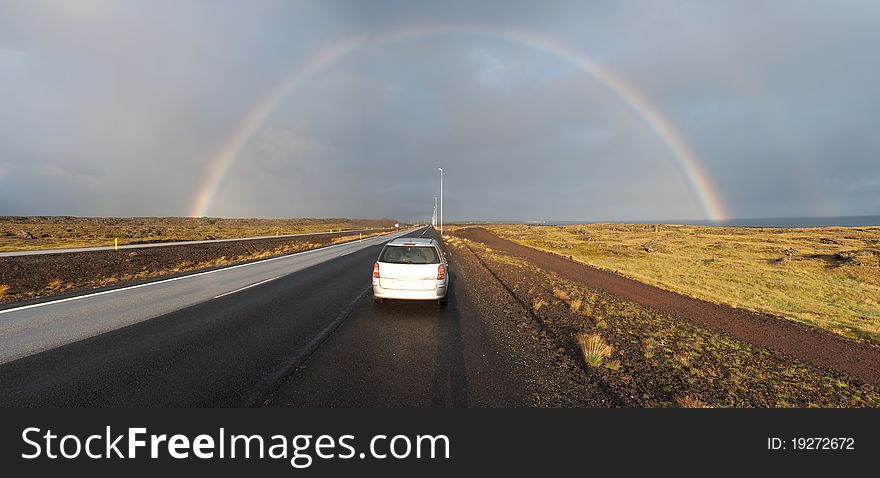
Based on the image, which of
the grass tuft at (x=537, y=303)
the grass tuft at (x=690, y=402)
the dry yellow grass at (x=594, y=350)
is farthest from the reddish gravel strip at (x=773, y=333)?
the dry yellow grass at (x=594, y=350)

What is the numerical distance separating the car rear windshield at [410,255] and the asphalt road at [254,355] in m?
1.25

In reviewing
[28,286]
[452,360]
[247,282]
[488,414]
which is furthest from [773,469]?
[28,286]

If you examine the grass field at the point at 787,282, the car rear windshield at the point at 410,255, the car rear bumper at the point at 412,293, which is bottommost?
the grass field at the point at 787,282

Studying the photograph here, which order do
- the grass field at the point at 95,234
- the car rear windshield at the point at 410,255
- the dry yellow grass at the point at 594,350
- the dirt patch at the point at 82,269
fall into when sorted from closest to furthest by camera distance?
the dry yellow grass at the point at 594,350 → the car rear windshield at the point at 410,255 → the dirt patch at the point at 82,269 → the grass field at the point at 95,234

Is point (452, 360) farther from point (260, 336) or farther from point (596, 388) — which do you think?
point (260, 336)

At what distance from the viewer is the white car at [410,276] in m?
8.29

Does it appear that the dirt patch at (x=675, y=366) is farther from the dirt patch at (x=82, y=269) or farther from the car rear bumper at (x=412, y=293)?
the dirt patch at (x=82, y=269)

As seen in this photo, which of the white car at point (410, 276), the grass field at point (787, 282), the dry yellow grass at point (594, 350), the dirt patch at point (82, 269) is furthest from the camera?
the dirt patch at point (82, 269)

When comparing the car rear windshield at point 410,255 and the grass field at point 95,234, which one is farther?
the grass field at point 95,234

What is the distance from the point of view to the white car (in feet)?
27.2

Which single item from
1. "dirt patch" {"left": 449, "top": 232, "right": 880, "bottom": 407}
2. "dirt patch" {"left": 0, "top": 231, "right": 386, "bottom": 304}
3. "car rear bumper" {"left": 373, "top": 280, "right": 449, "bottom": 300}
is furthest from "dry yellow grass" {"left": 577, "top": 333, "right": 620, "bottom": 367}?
"dirt patch" {"left": 0, "top": 231, "right": 386, "bottom": 304}

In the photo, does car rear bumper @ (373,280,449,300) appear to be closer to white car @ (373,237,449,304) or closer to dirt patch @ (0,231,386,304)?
white car @ (373,237,449,304)

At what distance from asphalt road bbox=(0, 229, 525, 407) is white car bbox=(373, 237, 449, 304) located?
494 millimetres

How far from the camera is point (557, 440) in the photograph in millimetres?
3387
